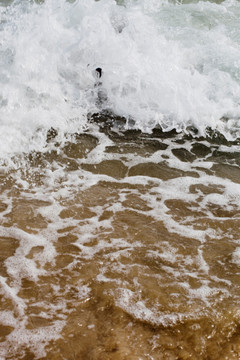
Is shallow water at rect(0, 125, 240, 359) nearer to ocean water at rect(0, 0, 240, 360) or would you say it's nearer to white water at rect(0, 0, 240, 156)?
ocean water at rect(0, 0, 240, 360)

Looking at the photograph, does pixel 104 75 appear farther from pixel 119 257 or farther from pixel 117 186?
pixel 119 257

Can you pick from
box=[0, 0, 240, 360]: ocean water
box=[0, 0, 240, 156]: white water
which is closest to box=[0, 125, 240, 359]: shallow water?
box=[0, 0, 240, 360]: ocean water

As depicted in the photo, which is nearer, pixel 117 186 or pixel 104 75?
pixel 117 186

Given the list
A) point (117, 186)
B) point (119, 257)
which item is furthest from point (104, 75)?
point (119, 257)

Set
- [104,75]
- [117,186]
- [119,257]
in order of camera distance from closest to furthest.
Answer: [119,257]
[117,186]
[104,75]

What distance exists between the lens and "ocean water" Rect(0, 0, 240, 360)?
2.02m

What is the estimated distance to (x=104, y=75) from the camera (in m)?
5.65

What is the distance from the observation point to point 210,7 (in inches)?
349

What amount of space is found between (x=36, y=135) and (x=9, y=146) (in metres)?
0.42

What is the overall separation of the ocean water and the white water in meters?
0.02

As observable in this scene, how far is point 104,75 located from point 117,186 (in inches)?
101

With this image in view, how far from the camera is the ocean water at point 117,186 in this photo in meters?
2.02

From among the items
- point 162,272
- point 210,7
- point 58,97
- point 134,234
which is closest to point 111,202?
point 134,234

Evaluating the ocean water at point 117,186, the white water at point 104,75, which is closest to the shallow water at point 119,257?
the ocean water at point 117,186
